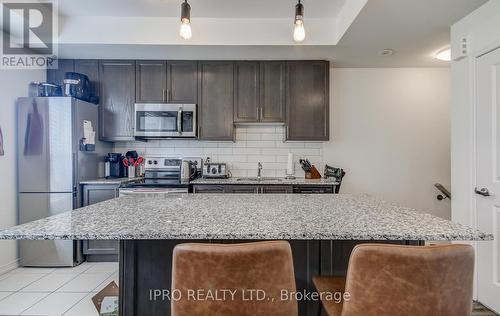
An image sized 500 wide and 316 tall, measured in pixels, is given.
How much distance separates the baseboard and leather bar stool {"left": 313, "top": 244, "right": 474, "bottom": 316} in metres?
3.47

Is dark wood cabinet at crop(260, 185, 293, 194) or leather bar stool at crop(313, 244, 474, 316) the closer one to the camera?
leather bar stool at crop(313, 244, 474, 316)

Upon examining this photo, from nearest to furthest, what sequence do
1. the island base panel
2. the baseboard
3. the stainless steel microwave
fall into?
1. the island base panel
2. the baseboard
3. the stainless steel microwave

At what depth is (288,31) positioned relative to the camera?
115 inches

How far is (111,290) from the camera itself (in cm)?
145

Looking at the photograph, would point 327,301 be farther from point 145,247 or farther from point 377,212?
point 145,247

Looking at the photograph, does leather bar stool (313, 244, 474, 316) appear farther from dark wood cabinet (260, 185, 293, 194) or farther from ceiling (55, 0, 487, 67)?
dark wood cabinet (260, 185, 293, 194)

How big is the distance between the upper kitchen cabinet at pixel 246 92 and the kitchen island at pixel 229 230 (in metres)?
1.85

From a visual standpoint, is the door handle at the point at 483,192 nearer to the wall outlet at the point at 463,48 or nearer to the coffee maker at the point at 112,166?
the wall outlet at the point at 463,48

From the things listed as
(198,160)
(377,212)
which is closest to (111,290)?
(377,212)

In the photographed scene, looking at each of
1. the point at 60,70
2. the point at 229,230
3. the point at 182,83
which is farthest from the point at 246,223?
the point at 60,70

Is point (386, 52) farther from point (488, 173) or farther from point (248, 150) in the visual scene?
point (248, 150)

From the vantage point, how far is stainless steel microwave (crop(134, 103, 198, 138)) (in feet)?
11.0

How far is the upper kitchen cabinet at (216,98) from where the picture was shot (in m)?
3.40

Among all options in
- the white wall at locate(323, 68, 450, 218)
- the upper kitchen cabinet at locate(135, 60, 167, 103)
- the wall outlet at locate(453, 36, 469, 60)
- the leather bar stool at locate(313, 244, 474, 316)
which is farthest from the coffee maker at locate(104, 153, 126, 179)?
the wall outlet at locate(453, 36, 469, 60)
